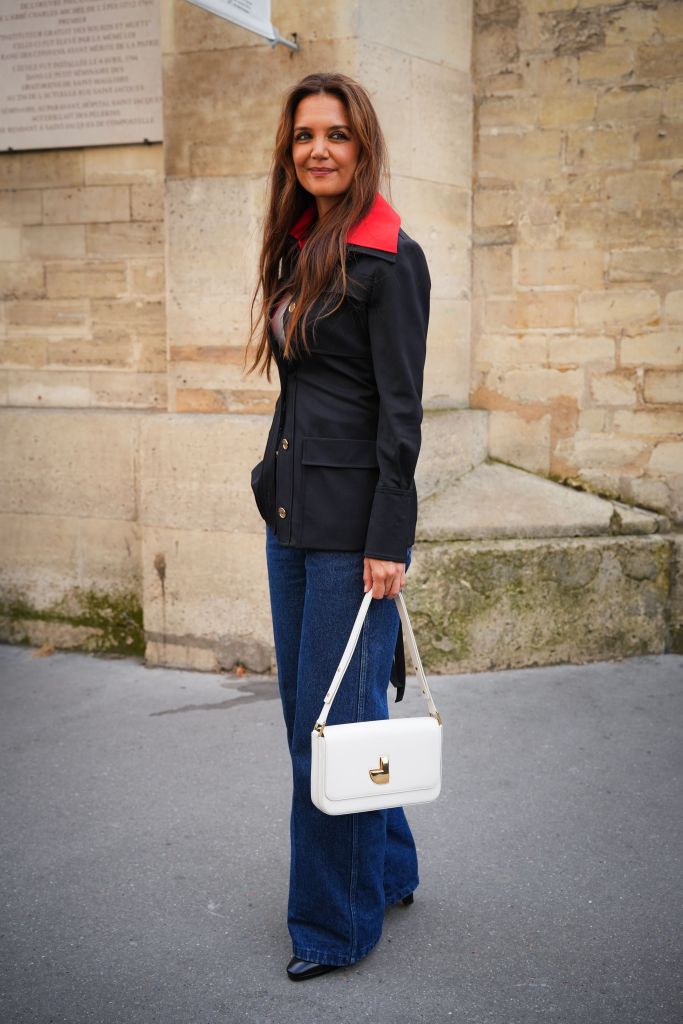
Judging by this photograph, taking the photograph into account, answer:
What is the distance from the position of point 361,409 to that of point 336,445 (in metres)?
0.10

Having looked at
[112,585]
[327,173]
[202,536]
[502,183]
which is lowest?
[112,585]

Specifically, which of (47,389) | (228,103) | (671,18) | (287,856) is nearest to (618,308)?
(671,18)

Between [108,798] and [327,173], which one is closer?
[327,173]

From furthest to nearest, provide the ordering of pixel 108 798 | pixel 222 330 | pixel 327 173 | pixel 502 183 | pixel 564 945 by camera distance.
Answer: pixel 502 183
pixel 222 330
pixel 108 798
pixel 564 945
pixel 327 173

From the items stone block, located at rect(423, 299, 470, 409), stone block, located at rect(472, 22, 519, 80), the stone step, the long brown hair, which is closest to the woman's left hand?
the long brown hair

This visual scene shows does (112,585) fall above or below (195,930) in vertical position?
above

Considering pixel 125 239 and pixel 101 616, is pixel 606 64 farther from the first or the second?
pixel 101 616

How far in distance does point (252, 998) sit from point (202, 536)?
8.22 ft

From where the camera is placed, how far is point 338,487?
2.45 metres

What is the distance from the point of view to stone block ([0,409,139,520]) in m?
5.05

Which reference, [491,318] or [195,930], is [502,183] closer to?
[491,318]

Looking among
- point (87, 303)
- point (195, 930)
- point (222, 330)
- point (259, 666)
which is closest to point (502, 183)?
point (222, 330)

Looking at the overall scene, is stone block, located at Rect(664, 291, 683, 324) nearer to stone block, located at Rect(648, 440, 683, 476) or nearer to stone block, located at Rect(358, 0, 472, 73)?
stone block, located at Rect(648, 440, 683, 476)

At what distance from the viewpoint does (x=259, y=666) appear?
4.75m
